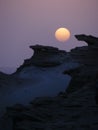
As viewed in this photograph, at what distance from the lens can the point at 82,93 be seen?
10602 mm

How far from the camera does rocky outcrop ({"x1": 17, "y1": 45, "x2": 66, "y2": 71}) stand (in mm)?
15293

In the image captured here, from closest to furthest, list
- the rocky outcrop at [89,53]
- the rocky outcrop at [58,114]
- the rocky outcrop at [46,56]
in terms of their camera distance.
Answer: the rocky outcrop at [58,114]
the rocky outcrop at [89,53]
the rocky outcrop at [46,56]

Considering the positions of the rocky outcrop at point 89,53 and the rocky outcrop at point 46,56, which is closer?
the rocky outcrop at point 89,53

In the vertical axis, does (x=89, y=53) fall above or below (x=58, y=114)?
above

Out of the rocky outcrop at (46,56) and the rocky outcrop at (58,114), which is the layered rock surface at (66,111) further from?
the rocky outcrop at (46,56)

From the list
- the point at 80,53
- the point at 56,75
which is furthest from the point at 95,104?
the point at 56,75

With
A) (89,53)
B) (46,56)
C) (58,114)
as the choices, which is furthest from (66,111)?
(46,56)

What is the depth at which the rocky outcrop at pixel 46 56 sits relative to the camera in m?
15.3

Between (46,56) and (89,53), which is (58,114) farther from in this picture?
(46,56)

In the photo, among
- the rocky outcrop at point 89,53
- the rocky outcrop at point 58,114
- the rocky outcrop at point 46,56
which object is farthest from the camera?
the rocky outcrop at point 46,56

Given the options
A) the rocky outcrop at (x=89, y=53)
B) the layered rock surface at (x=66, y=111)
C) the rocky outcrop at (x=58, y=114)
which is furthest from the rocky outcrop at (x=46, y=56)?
the rocky outcrop at (x=58, y=114)

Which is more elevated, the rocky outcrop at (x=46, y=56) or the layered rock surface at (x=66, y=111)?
the rocky outcrop at (x=46, y=56)

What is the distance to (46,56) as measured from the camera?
15602 mm

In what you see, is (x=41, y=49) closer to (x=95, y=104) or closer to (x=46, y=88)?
(x=46, y=88)
